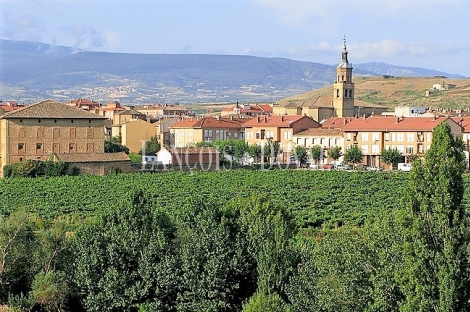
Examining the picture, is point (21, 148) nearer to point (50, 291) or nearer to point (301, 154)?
point (301, 154)

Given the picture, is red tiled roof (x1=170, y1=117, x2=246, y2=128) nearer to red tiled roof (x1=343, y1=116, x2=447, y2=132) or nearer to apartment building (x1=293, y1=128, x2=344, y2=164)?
apartment building (x1=293, y1=128, x2=344, y2=164)

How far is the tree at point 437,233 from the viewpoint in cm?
1978

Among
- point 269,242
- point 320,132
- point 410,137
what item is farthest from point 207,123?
point 269,242

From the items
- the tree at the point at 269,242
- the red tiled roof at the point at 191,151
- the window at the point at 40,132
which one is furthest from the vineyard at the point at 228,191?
the tree at the point at 269,242

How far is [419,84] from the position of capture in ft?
509

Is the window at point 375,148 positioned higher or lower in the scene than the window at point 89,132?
lower

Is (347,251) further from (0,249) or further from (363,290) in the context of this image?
(0,249)

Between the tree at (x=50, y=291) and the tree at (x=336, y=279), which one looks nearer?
the tree at (x=336, y=279)

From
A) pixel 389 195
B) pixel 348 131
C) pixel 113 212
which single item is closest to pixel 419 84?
pixel 348 131

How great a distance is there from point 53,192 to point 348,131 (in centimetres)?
2806

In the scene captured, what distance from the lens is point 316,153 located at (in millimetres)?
68688

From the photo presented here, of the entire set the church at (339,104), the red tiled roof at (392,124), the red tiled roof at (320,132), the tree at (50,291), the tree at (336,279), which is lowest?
the tree at (50,291)

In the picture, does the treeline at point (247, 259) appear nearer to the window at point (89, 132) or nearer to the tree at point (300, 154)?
the window at point (89, 132)

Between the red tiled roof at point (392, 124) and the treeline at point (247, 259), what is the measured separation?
38.5 meters
